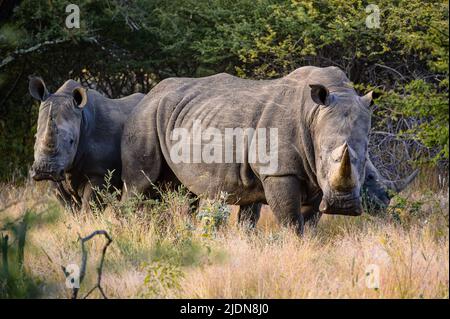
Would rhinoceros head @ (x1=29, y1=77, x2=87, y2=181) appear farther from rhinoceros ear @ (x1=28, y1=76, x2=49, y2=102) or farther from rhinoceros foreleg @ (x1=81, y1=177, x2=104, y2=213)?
rhinoceros foreleg @ (x1=81, y1=177, x2=104, y2=213)

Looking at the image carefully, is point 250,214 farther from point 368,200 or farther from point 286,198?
point 286,198

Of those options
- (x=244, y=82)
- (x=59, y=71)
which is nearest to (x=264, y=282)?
(x=244, y=82)

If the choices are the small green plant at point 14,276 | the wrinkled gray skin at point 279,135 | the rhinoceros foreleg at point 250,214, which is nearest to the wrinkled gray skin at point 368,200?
the rhinoceros foreleg at point 250,214

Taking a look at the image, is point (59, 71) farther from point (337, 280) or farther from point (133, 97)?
point (337, 280)

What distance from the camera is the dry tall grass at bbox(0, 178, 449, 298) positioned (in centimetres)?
Answer: 531

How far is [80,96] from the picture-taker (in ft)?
28.1

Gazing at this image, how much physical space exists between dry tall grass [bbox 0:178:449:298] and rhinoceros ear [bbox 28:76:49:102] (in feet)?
4.72

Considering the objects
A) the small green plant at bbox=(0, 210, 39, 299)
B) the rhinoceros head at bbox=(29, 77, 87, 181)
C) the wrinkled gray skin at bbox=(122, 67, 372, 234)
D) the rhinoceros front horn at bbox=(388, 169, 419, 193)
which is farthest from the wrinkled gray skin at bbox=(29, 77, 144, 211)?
the rhinoceros front horn at bbox=(388, 169, 419, 193)

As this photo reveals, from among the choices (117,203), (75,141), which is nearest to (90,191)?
(75,141)

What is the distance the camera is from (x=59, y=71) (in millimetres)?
12453

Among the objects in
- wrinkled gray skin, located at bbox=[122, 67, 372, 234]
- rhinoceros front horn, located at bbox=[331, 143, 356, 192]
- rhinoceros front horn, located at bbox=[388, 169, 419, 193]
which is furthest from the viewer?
rhinoceros front horn, located at bbox=[388, 169, 419, 193]

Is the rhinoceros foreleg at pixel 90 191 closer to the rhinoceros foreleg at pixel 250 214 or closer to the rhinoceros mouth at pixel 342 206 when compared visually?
the rhinoceros foreleg at pixel 250 214

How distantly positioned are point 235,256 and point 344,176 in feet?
3.38
